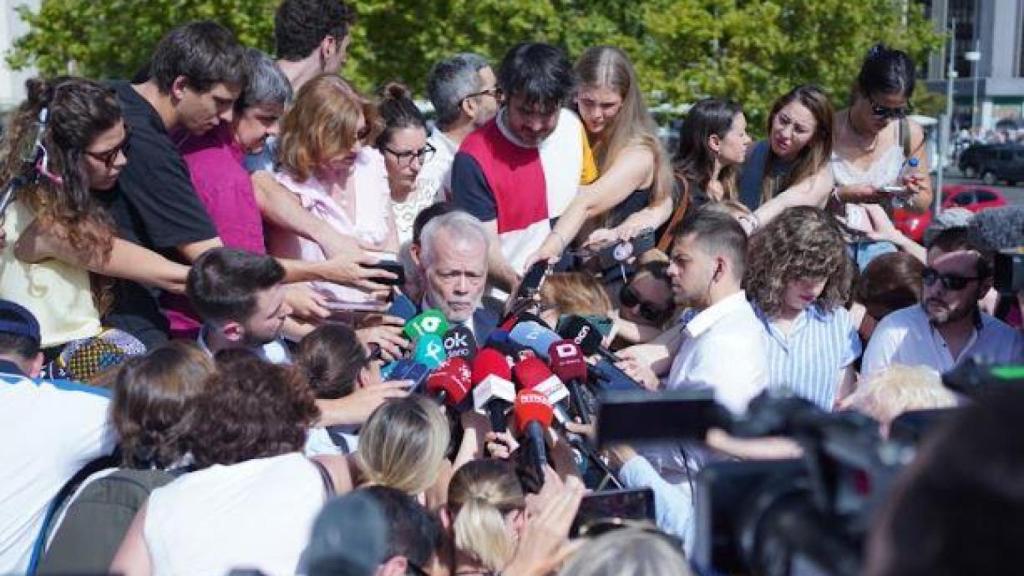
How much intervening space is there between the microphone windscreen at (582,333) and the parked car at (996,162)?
4205 cm

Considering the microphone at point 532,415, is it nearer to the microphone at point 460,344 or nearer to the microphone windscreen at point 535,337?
the microphone windscreen at point 535,337

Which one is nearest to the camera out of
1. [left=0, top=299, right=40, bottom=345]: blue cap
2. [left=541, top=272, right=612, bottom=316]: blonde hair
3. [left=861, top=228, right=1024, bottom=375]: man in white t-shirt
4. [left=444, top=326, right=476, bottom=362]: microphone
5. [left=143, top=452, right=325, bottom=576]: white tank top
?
[left=143, top=452, right=325, bottom=576]: white tank top

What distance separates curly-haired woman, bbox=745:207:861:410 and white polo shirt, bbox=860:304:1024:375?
0.16 meters

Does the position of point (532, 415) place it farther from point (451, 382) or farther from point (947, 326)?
point (947, 326)

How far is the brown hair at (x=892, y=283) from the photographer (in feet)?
17.7

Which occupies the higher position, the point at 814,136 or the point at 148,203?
the point at 148,203

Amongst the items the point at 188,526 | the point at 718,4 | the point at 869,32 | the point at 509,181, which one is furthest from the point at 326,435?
the point at 869,32

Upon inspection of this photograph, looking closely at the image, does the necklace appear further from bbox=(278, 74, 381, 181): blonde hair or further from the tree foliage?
the tree foliage

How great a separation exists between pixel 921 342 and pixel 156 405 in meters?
2.65

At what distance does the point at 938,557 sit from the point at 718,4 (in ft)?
60.4

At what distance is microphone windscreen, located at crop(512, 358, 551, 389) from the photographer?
4027 millimetres

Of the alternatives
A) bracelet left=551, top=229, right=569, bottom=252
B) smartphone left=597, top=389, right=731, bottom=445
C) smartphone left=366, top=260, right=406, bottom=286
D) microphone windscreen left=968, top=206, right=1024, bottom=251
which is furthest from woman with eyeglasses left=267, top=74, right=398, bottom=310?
smartphone left=597, top=389, right=731, bottom=445

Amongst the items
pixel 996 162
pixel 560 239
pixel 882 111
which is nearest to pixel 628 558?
pixel 560 239

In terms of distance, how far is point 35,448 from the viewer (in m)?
3.67
